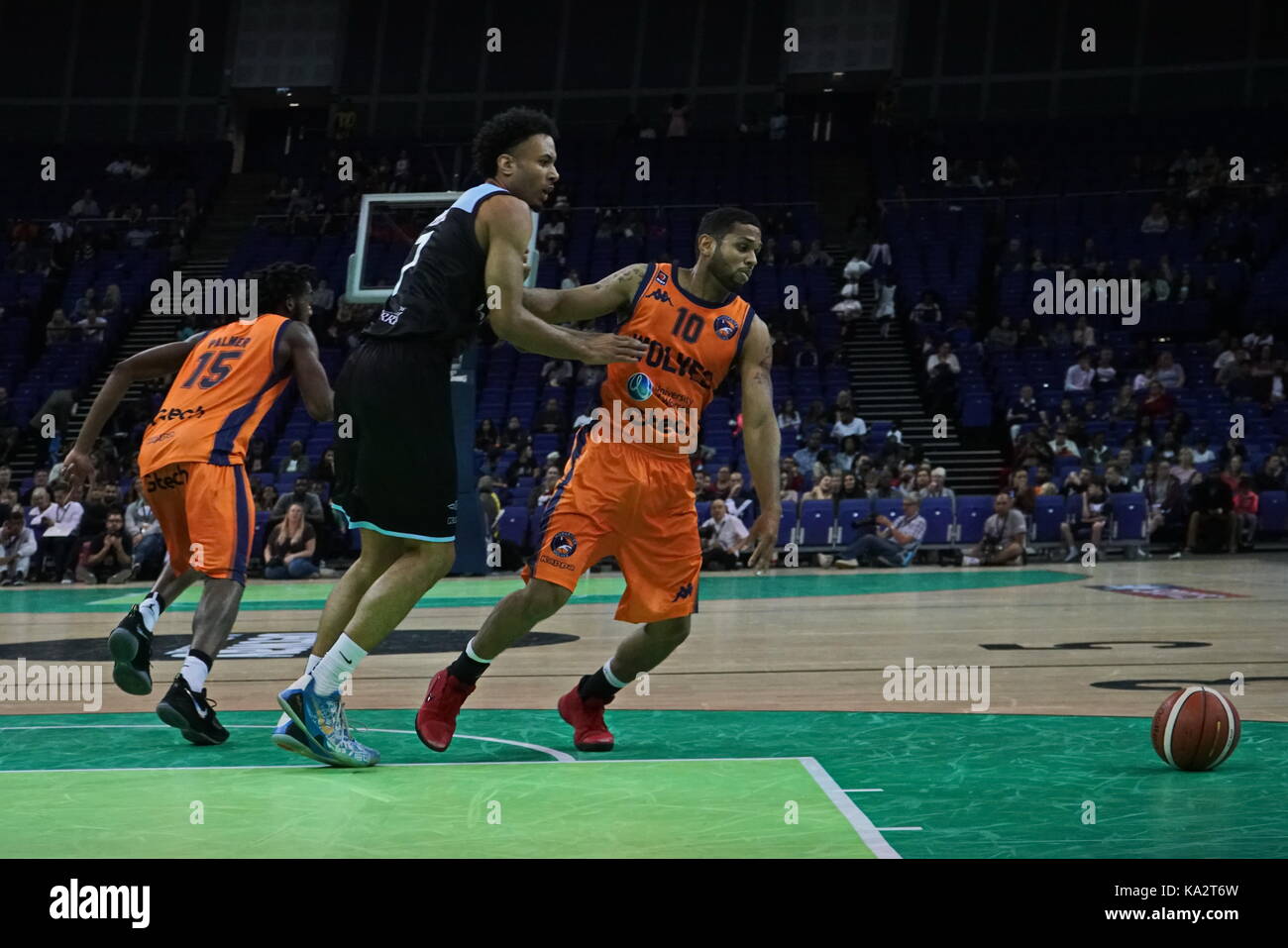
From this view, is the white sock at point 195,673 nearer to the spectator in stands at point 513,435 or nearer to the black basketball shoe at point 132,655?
the black basketball shoe at point 132,655

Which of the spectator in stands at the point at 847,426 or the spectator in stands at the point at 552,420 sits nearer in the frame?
the spectator in stands at the point at 847,426

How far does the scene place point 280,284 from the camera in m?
5.47

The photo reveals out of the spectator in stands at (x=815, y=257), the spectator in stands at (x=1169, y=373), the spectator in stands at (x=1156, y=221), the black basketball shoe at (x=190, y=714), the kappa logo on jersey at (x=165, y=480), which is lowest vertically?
the black basketball shoe at (x=190, y=714)

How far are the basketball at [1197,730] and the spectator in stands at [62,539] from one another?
13.5 metres

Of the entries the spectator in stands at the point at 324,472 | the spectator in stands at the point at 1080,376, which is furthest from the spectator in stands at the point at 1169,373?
the spectator in stands at the point at 324,472

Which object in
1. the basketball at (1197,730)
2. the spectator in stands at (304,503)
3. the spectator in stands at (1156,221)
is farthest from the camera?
the spectator in stands at (1156,221)

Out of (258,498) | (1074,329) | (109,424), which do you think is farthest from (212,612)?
(1074,329)

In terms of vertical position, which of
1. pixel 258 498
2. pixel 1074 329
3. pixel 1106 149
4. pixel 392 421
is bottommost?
pixel 258 498

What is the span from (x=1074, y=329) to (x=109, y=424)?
13119 mm

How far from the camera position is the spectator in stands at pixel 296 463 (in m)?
16.7

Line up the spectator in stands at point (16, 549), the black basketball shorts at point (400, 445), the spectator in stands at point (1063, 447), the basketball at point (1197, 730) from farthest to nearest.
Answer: the spectator in stands at point (1063, 447) < the spectator in stands at point (16, 549) < the black basketball shorts at point (400, 445) < the basketball at point (1197, 730)
